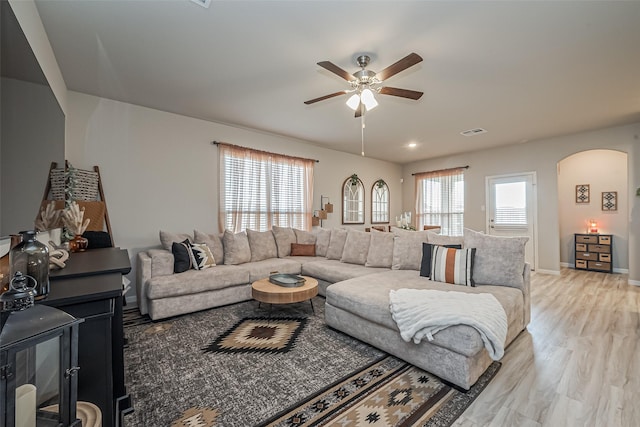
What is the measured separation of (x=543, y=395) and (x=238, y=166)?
4539mm

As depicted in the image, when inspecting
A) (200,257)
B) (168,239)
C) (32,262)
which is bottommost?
(200,257)

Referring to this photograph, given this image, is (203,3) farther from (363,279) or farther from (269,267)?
(269,267)

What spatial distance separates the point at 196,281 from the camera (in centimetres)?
320

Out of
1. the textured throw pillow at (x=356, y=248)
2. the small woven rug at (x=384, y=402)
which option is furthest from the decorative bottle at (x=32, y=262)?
the textured throw pillow at (x=356, y=248)

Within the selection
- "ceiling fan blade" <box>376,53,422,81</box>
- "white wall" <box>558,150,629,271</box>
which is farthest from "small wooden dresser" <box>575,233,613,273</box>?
"ceiling fan blade" <box>376,53,422,81</box>

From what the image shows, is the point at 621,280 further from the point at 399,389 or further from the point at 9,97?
the point at 9,97

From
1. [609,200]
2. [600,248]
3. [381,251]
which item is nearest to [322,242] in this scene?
[381,251]

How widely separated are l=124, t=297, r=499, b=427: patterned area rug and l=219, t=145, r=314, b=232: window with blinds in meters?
2.38

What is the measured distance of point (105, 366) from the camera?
113cm

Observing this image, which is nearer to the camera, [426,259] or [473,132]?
[426,259]

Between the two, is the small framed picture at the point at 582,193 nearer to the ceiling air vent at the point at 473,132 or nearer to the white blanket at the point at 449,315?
the ceiling air vent at the point at 473,132

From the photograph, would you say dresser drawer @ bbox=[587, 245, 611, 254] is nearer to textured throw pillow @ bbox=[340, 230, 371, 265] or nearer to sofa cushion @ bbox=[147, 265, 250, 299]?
textured throw pillow @ bbox=[340, 230, 371, 265]

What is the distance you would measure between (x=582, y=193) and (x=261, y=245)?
696 cm

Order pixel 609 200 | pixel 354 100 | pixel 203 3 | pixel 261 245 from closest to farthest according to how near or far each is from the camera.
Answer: pixel 203 3 < pixel 354 100 < pixel 261 245 < pixel 609 200
